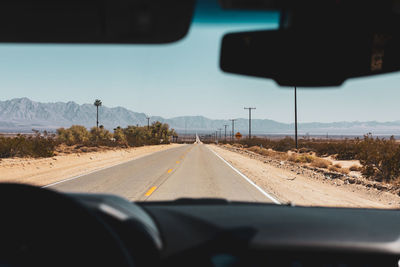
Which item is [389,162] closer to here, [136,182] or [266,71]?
[136,182]

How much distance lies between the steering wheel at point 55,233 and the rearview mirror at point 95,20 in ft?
3.63

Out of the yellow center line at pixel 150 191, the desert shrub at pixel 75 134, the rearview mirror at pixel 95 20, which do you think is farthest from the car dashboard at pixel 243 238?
the desert shrub at pixel 75 134

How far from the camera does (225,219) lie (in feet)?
11.4

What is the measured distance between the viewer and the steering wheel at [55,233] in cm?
179

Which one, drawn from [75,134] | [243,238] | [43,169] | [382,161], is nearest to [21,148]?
[43,169]

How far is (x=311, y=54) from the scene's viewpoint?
281 centimetres

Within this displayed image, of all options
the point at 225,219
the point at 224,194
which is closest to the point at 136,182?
the point at 224,194

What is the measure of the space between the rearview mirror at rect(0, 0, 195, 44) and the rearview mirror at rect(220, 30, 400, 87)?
664 millimetres

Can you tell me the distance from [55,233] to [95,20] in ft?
4.52

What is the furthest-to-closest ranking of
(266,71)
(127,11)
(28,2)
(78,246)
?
(266,71)
(127,11)
(28,2)
(78,246)

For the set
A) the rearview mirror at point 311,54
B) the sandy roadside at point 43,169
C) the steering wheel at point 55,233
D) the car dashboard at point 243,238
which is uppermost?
the rearview mirror at point 311,54

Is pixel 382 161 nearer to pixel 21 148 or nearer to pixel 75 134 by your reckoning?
pixel 21 148

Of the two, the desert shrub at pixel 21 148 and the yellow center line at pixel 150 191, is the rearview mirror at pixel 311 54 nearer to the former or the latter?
the yellow center line at pixel 150 191

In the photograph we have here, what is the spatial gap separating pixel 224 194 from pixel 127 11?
9.17 m
